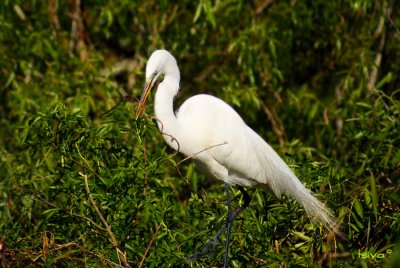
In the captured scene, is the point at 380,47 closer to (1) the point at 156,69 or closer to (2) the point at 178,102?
(2) the point at 178,102

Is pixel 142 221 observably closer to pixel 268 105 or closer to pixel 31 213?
pixel 31 213

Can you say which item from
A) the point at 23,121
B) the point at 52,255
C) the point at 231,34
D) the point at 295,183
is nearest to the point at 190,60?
the point at 231,34

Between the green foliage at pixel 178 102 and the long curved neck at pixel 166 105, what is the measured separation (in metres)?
0.09

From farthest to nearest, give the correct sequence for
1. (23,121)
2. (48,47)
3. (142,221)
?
(48,47) < (23,121) < (142,221)

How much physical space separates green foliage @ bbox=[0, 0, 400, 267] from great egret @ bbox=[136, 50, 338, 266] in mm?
54

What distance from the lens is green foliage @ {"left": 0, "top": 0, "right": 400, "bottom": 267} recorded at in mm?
2777

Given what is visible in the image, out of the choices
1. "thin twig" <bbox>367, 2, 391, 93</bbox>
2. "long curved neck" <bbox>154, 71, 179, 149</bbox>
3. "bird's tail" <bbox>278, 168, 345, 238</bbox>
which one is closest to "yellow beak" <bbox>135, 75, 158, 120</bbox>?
"long curved neck" <bbox>154, 71, 179, 149</bbox>

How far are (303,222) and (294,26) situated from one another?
6.94ft

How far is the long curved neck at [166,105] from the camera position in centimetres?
294

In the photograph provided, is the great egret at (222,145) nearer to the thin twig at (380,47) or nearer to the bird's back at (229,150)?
the bird's back at (229,150)

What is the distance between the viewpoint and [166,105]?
2.94 meters

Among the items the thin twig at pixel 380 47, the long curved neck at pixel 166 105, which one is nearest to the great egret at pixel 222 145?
the long curved neck at pixel 166 105

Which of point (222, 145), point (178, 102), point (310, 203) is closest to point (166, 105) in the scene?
point (222, 145)

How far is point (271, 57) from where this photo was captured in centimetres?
461
